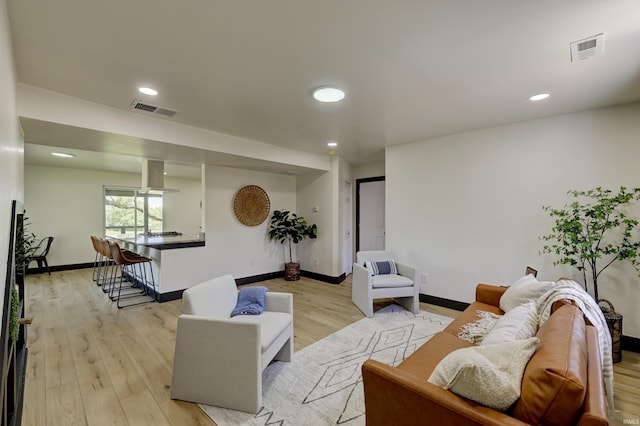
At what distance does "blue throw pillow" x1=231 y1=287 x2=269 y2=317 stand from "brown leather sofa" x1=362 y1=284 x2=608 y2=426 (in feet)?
4.41

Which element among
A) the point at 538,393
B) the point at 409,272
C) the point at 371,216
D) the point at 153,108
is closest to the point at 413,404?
the point at 538,393

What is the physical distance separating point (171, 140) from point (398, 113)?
2576mm

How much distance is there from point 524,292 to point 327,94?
2.35 m

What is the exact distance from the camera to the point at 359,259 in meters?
4.12

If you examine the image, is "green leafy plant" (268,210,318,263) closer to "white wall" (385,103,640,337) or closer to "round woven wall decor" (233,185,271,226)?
"round woven wall decor" (233,185,271,226)

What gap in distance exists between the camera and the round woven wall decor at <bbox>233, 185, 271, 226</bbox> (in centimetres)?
516

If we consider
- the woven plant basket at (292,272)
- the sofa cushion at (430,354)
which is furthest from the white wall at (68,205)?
the sofa cushion at (430,354)

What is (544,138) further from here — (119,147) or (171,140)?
(119,147)

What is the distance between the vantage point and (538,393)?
97cm

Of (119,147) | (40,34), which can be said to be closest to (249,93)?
(40,34)

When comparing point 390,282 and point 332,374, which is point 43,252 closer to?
point 332,374

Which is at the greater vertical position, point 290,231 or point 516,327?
point 290,231

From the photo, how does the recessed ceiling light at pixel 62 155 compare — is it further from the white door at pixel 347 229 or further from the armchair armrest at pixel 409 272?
the armchair armrest at pixel 409 272

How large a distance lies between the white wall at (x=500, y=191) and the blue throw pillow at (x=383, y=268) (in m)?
0.45
